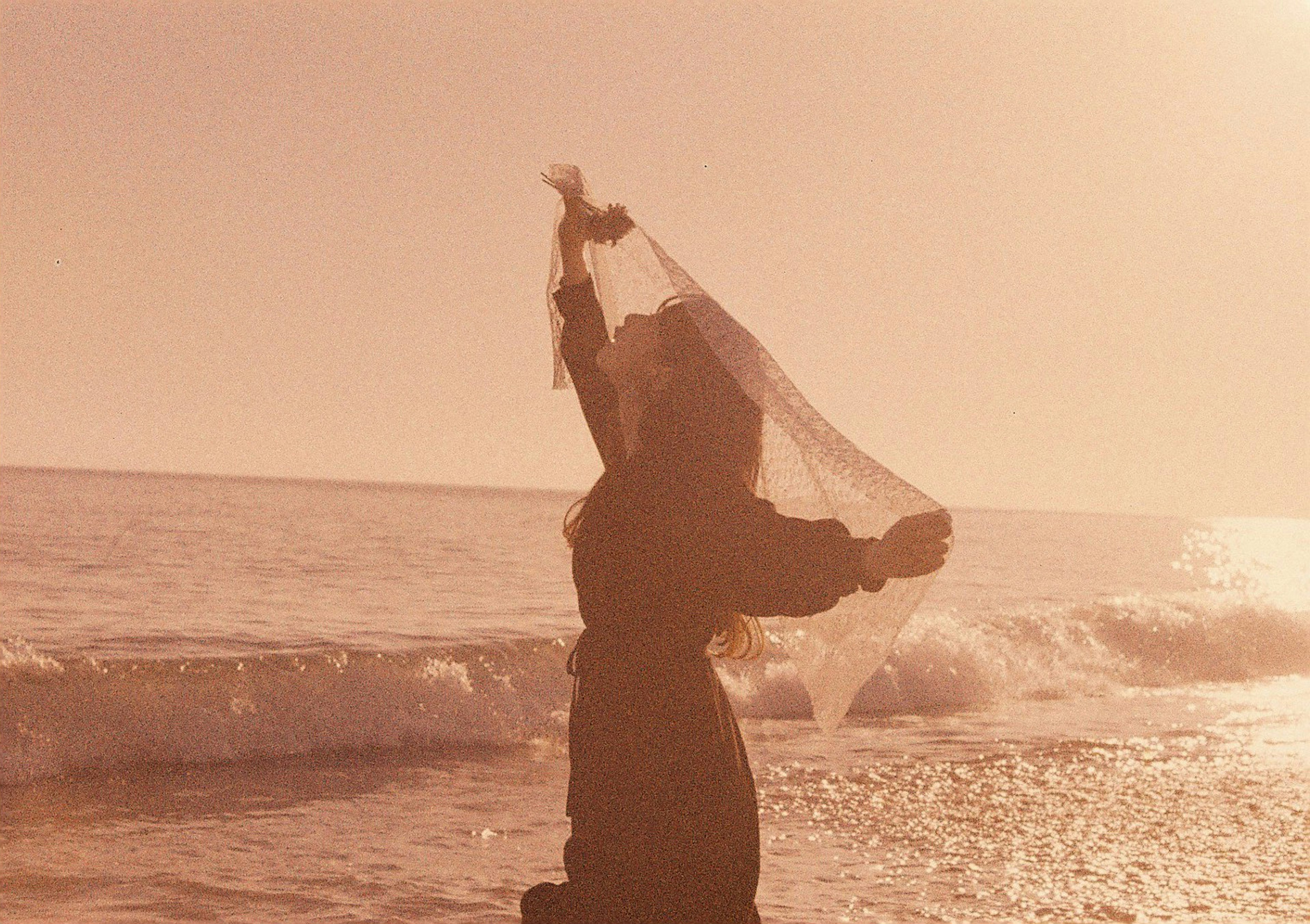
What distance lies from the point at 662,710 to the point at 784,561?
429mm

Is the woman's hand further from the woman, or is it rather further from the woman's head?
the woman's head

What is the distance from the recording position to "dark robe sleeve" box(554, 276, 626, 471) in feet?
10.5

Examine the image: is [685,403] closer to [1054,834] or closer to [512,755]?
[1054,834]

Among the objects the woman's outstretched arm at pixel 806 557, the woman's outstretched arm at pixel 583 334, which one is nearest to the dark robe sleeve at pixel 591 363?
the woman's outstretched arm at pixel 583 334

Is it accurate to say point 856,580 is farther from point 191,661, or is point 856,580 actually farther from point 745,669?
point 745,669

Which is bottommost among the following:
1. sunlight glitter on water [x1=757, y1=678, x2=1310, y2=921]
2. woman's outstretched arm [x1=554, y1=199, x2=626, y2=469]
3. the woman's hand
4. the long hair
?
sunlight glitter on water [x1=757, y1=678, x2=1310, y2=921]

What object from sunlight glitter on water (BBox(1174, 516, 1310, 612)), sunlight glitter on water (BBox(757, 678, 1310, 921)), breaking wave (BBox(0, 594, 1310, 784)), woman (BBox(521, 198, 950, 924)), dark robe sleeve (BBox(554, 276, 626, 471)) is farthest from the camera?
sunlight glitter on water (BBox(1174, 516, 1310, 612))

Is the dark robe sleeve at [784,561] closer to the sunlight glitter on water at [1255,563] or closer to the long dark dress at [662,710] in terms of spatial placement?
the long dark dress at [662,710]

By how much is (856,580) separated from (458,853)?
6.36 meters

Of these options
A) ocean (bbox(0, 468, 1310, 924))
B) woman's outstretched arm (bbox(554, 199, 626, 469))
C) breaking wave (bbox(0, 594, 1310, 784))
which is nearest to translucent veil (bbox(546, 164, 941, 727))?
woman's outstretched arm (bbox(554, 199, 626, 469))

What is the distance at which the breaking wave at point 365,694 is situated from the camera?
12070mm

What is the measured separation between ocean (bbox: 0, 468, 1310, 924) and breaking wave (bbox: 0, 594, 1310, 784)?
0.04 meters

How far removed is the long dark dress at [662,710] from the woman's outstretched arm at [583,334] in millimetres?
406

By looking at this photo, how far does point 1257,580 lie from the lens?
4916 cm
